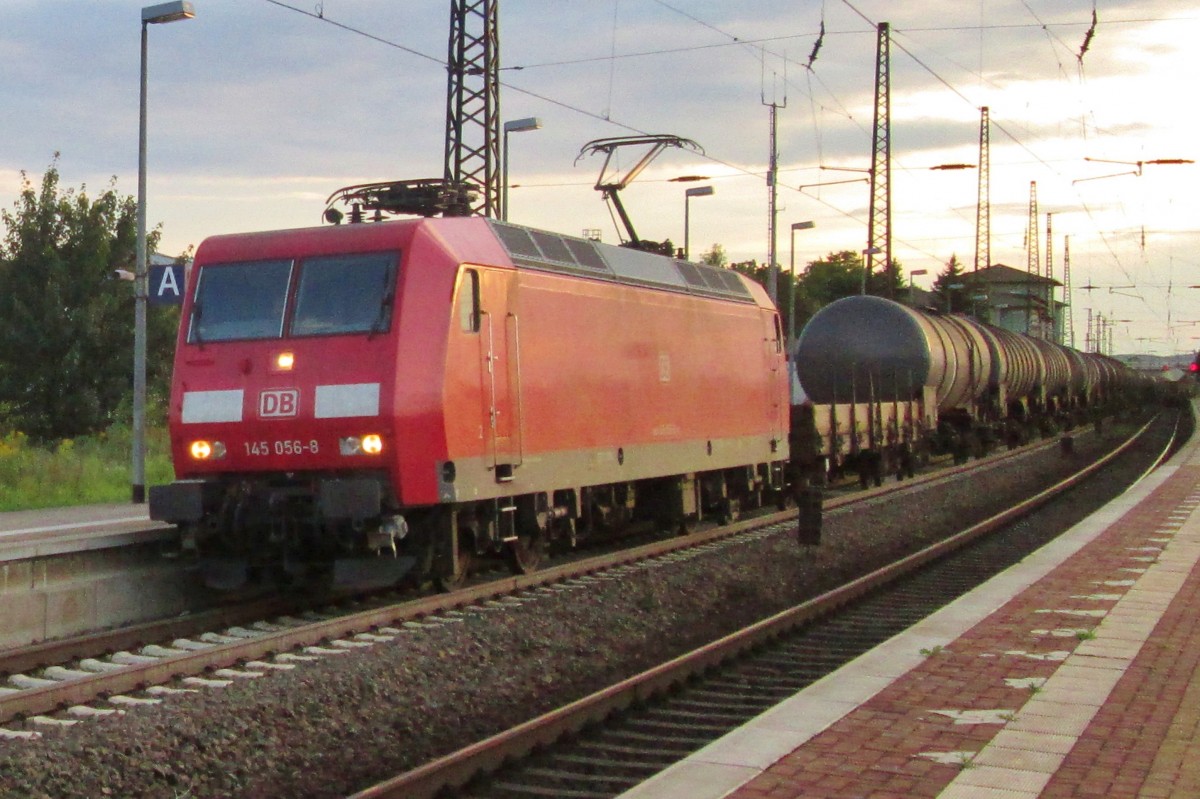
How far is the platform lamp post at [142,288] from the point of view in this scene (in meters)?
19.3

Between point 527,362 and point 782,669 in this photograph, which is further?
point 527,362

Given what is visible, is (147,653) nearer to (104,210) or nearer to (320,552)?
(320,552)

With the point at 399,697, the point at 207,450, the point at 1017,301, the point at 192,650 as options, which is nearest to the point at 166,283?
the point at 207,450

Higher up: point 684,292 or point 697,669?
point 684,292

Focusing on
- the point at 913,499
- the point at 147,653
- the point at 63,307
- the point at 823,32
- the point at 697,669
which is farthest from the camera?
the point at 63,307

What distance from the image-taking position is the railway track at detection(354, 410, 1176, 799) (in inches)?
268

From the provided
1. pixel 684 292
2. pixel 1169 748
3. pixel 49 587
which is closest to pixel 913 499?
pixel 684 292

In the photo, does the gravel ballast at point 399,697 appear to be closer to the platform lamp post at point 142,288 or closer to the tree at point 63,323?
the platform lamp post at point 142,288

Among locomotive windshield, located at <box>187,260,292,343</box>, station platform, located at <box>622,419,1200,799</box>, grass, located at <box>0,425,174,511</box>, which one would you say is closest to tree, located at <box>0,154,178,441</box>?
grass, located at <box>0,425,174,511</box>

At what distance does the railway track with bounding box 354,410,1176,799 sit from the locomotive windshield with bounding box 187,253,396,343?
4.04m

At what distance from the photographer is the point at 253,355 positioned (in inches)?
485

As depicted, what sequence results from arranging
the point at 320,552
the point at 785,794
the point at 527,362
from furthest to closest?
1. the point at 527,362
2. the point at 320,552
3. the point at 785,794

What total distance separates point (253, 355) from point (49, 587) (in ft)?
8.10

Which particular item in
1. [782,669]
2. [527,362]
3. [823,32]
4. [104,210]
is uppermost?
[823,32]
